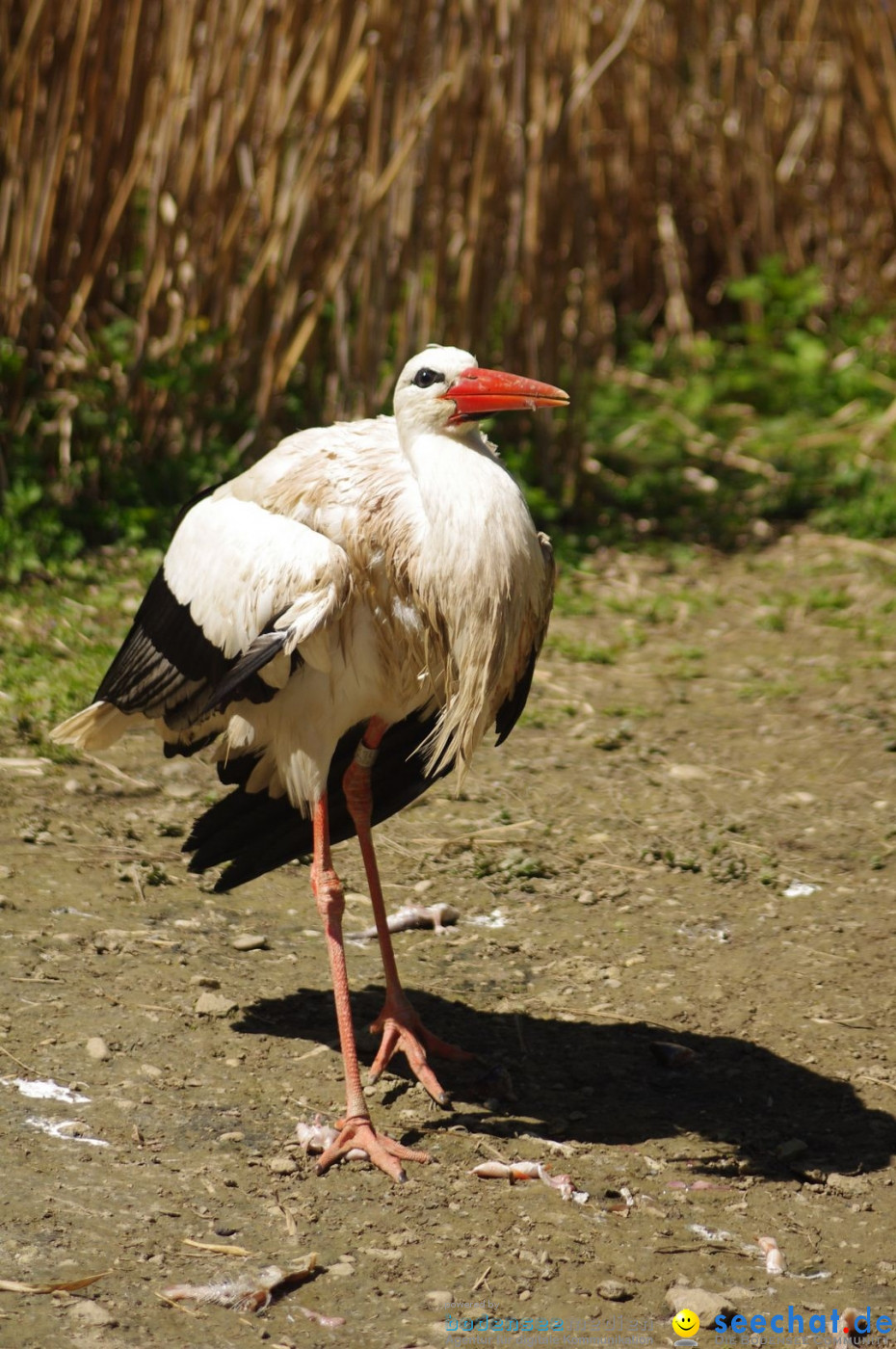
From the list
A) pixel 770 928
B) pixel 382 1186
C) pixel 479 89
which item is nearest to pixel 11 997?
pixel 382 1186

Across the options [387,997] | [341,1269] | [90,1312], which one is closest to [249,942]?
[387,997]

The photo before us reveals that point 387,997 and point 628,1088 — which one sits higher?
point 387,997

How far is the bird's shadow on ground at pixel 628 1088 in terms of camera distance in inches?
136

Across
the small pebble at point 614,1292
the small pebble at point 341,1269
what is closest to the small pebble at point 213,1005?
the small pebble at point 341,1269

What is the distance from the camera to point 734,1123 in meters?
3.53

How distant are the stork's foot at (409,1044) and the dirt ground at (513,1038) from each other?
0.05 metres

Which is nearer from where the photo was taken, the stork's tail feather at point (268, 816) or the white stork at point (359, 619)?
the white stork at point (359, 619)

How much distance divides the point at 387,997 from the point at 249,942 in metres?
0.52

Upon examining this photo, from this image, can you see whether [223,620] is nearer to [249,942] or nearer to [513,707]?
[513,707]

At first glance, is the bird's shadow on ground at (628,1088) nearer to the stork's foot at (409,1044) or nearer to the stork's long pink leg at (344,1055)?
the stork's foot at (409,1044)

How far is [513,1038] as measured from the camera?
3865 millimetres

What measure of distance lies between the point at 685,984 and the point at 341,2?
4.37 metres

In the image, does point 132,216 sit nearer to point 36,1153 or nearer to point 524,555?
point 524,555

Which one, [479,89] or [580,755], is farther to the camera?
[479,89]
